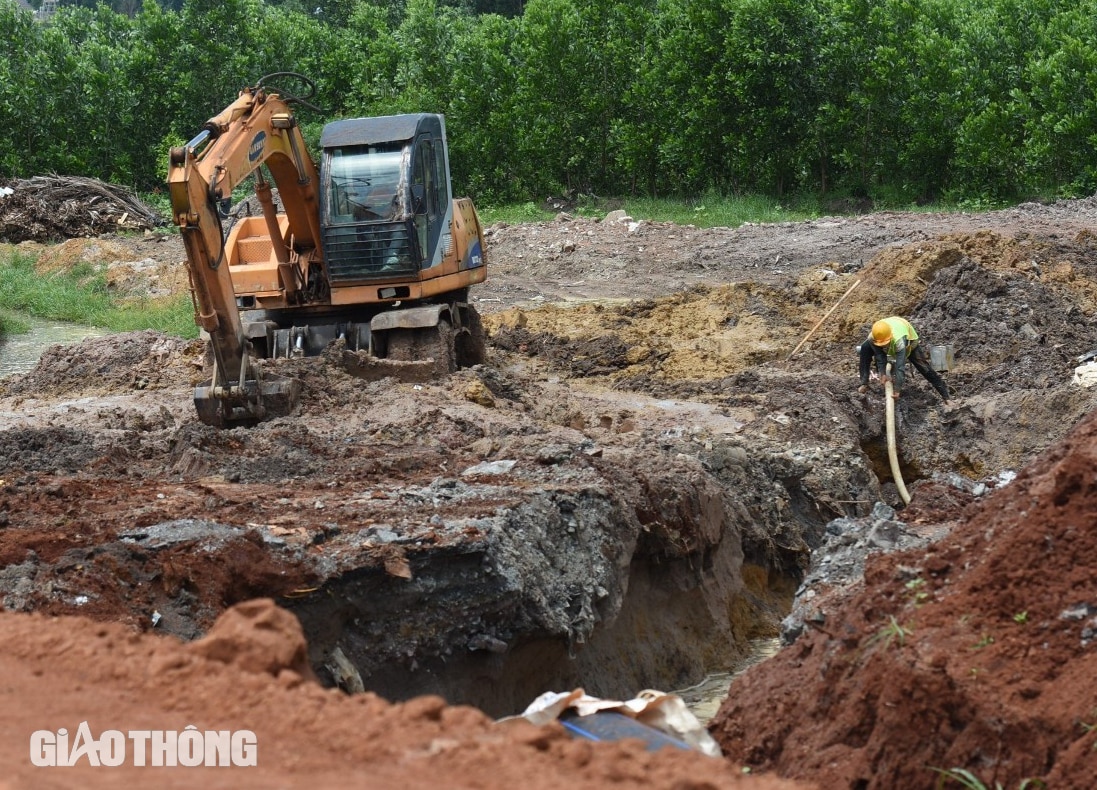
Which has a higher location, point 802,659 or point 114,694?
point 114,694

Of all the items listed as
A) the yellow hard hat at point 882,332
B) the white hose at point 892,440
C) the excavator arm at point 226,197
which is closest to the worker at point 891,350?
the yellow hard hat at point 882,332

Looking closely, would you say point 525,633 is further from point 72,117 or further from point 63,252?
point 72,117

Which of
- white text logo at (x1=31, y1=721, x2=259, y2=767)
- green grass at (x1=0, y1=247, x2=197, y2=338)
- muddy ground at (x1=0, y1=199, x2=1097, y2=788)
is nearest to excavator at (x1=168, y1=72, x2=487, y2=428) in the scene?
muddy ground at (x1=0, y1=199, x2=1097, y2=788)

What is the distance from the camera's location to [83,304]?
2164 centimetres

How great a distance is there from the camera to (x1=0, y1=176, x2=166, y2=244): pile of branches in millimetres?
26719

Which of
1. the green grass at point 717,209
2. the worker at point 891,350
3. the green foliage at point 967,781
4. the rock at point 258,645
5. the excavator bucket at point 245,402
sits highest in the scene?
the rock at point 258,645

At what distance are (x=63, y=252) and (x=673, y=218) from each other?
1250 centimetres

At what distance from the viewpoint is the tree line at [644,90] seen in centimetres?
2875

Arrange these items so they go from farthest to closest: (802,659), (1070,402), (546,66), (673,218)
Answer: (546,66)
(673,218)
(1070,402)
(802,659)

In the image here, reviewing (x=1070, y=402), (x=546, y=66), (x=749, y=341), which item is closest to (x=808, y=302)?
(x=749, y=341)

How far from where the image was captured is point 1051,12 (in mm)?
29438

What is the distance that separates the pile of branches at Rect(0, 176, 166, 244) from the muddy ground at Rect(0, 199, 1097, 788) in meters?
10.8

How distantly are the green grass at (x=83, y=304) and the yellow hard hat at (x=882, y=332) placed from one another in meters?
10.1

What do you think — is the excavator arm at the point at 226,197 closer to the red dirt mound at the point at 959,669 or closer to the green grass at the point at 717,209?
the red dirt mound at the point at 959,669
